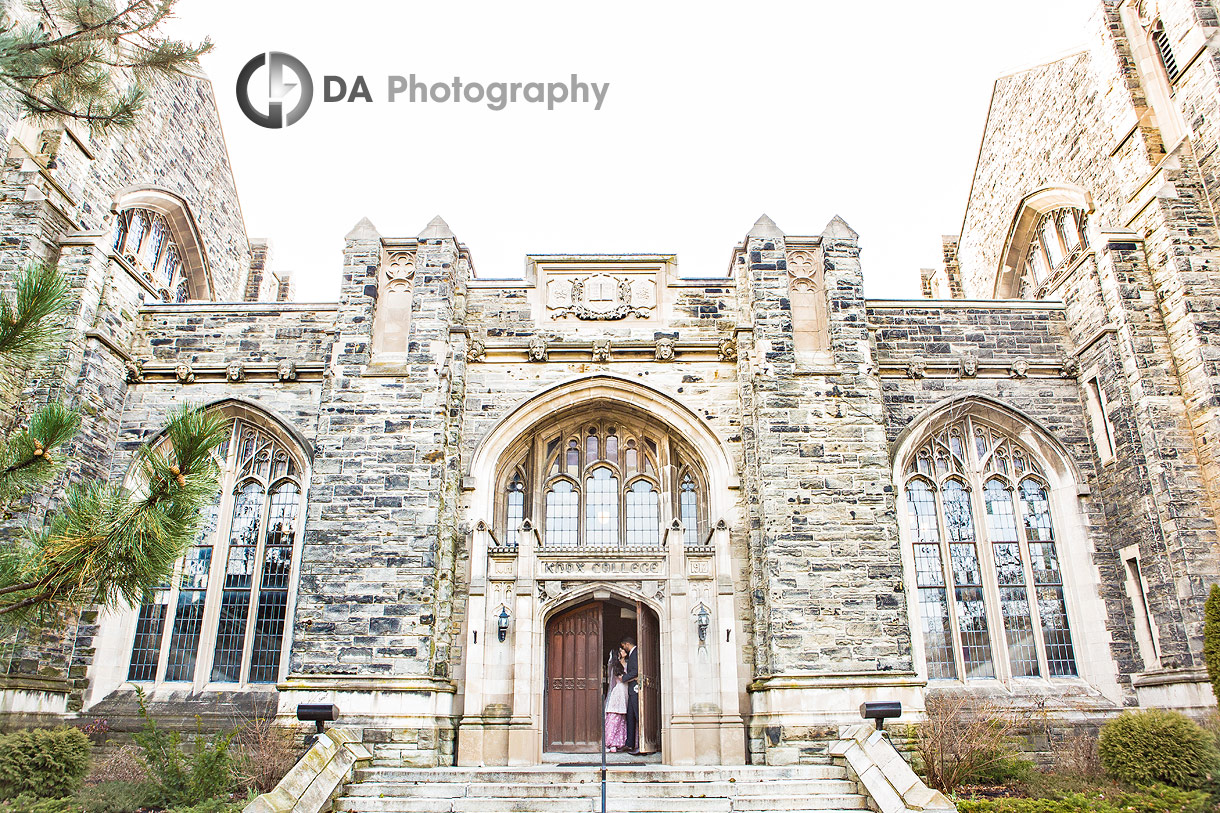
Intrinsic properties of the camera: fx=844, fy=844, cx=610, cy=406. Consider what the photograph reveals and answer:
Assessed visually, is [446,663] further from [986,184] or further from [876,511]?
[986,184]

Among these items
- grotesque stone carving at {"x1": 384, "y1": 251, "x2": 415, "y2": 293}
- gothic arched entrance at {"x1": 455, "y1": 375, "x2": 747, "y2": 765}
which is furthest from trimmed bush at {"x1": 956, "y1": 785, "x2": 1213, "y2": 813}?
grotesque stone carving at {"x1": 384, "y1": 251, "x2": 415, "y2": 293}

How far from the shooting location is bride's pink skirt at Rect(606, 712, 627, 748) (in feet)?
40.0

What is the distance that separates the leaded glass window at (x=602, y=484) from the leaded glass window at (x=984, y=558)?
146 inches

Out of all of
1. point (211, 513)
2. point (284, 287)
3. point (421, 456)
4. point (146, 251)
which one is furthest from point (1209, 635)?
point (284, 287)

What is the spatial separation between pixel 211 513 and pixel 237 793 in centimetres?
500

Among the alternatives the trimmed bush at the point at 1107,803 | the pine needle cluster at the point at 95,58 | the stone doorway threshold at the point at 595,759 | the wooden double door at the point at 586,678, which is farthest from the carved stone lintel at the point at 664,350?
the pine needle cluster at the point at 95,58

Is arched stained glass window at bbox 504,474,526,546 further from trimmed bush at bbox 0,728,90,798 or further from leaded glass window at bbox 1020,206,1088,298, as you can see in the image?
leaded glass window at bbox 1020,206,1088,298

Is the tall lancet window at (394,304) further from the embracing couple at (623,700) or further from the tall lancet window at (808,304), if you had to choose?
the tall lancet window at (808,304)

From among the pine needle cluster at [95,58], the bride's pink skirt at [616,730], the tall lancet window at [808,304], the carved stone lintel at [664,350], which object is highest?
the tall lancet window at [808,304]

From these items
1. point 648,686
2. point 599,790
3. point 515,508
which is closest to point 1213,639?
point 648,686

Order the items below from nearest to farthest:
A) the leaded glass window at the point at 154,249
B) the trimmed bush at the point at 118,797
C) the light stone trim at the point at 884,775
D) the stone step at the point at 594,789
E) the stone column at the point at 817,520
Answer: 1. the light stone trim at the point at 884,775
2. the trimmed bush at the point at 118,797
3. the stone step at the point at 594,789
4. the stone column at the point at 817,520
5. the leaded glass window at the point at 154,249

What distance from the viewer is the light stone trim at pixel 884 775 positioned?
340 inches

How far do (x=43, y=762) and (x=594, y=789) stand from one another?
6237mm

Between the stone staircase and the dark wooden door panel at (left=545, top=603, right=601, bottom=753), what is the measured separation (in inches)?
78.3
